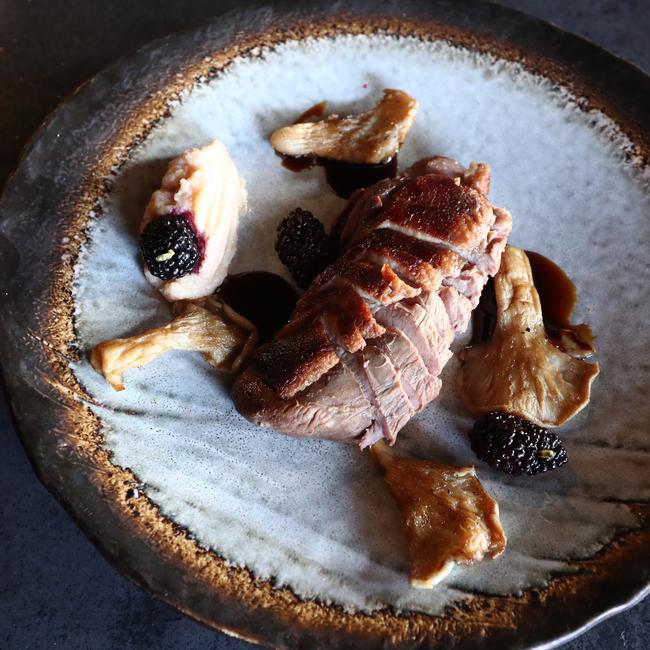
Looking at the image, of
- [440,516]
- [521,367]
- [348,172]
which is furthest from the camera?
[348,172]

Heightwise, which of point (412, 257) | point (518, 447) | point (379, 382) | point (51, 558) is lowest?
point (51, 558)

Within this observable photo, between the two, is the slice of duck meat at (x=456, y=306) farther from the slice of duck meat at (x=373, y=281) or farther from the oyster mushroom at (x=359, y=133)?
the oyster mushroom at (x=359, y=133)

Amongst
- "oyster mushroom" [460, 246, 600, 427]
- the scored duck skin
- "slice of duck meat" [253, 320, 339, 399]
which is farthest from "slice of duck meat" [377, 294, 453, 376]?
"oyster mushroom" [460, 246, 600, 427]

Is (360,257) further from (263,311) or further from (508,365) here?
(508,365)

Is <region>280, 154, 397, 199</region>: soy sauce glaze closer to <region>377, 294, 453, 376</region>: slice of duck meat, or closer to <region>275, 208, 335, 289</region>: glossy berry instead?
<region>275, 208, 335, 289</region>: glossy berry

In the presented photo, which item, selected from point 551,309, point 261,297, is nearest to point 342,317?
point 261,297

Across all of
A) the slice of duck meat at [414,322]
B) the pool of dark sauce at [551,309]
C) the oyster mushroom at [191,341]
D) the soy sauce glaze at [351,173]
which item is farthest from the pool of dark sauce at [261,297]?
the pool of dark sauce at [551,309]

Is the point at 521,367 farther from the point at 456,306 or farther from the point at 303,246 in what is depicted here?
the point at 303,246
